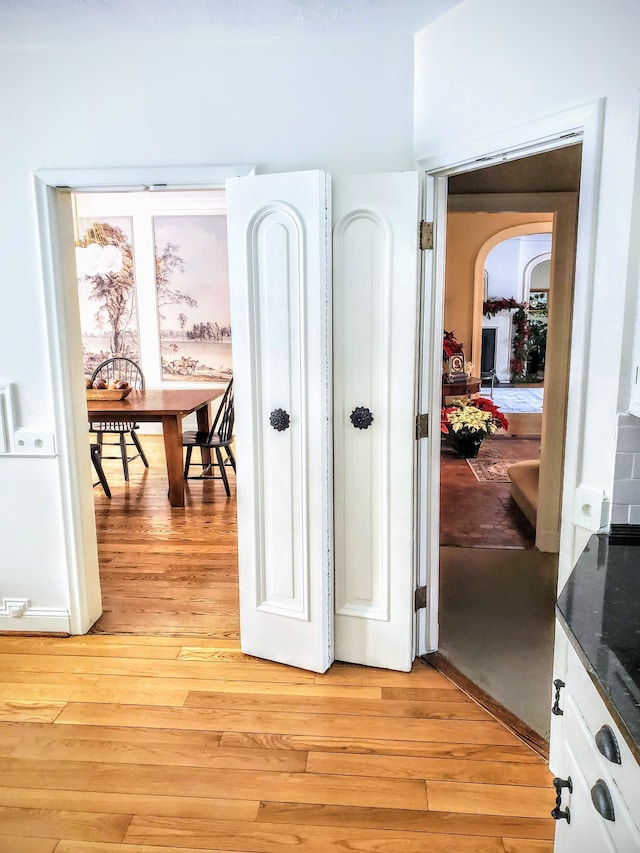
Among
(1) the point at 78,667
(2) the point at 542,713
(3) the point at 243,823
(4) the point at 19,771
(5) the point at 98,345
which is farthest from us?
(5) the point at 98,345

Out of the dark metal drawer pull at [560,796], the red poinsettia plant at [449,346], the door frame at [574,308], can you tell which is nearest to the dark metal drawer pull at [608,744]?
the dark metal drawer pull at [560,796]

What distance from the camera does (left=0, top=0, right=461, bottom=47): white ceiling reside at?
2174mm

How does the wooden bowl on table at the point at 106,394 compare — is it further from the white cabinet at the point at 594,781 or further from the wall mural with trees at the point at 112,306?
the white cabinet at the point at 594,781

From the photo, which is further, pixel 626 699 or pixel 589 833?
pixel 589 833

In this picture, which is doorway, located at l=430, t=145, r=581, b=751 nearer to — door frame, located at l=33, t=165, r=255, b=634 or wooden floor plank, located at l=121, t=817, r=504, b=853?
wooden floor plank, located at l=121, t=817, r=504, b=853

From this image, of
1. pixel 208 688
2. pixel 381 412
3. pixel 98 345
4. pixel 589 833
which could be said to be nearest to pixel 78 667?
pixel 208 688

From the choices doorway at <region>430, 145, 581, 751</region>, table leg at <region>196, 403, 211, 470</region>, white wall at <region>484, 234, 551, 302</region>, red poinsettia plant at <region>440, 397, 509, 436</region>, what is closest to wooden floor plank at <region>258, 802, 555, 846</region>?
doorway at <region>430, 145, 581, 751</region>

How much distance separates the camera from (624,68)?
1685 millimetres

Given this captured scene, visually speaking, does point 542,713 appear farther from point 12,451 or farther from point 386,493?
point 12,451

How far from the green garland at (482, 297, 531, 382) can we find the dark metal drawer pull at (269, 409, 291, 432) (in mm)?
11552

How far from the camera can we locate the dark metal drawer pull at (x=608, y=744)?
42.1 inches

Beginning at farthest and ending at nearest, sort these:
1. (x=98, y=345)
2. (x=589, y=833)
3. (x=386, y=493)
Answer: (x=98, y=345)
(x=386, y=493)
(x=589, y=833)

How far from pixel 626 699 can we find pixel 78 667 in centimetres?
237

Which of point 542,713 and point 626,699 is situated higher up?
point 626,699
